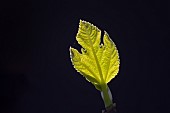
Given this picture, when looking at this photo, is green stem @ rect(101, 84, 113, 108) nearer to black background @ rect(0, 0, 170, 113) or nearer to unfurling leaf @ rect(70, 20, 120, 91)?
unfurling leaf @ rect(70, 20, 120, 91)

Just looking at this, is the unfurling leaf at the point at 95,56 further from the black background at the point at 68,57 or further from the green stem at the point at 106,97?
the black background at the point at 68,57

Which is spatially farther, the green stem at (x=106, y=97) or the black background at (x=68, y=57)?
the black background at (x=68, y=57)

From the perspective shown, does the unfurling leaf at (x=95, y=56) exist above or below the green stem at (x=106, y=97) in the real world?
above

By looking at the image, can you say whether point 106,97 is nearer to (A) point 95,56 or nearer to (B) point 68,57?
(A) point 95,56

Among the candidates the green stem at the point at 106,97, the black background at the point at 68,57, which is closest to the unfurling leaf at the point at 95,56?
the green stem at the point at 106,97

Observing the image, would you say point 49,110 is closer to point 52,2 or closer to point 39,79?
point 39,79

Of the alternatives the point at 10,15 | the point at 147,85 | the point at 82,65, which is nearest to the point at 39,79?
the point at 10,15
